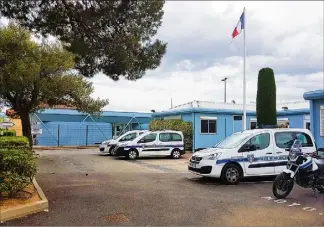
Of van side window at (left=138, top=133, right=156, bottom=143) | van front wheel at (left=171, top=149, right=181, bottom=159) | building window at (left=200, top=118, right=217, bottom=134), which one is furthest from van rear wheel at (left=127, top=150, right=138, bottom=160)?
building window at (left=200, top=118, right=217, bottom=134)

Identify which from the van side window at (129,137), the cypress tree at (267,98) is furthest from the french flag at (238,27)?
the van side window at (129,137)

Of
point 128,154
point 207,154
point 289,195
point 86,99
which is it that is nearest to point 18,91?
point 86,99

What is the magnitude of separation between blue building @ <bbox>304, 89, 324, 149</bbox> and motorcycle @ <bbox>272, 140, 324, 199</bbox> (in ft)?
23.0

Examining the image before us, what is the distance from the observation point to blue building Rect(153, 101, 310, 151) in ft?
85.8

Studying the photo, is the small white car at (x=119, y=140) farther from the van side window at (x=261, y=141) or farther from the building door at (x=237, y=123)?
Answer: the van side window at (x=261, y=141)

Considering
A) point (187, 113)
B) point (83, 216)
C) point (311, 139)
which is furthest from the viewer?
point (187, 113)

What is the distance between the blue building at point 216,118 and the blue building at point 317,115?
10.4 m

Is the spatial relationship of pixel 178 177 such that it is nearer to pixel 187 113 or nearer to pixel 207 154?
pixel 207 154

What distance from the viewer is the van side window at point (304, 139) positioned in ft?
41.0

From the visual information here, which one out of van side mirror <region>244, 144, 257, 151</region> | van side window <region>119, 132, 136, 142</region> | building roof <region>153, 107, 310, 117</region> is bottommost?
van side mirror <region>244, 144, 257, 151</region>

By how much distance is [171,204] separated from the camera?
8391mm

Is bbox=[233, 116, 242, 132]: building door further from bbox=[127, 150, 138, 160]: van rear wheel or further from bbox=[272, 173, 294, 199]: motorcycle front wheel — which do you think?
bbox=[272, 173, 294, 199]: motorcycle front wheel

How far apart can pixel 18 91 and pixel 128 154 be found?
6799 millimetres

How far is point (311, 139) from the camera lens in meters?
12.6
